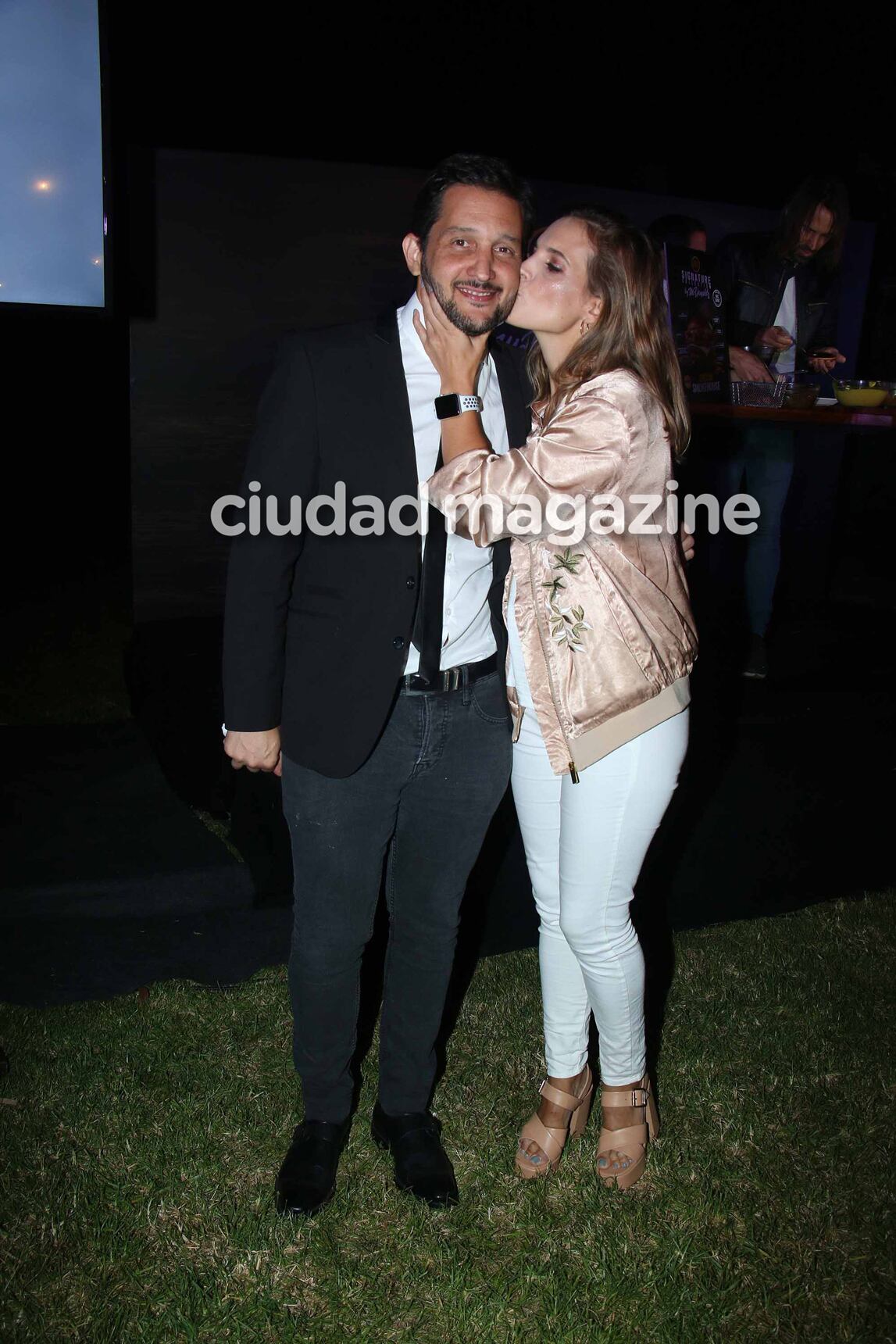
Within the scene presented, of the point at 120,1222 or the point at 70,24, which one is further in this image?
the point at 70,24

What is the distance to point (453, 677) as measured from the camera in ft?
5.98

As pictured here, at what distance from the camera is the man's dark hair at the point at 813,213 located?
3.60 metres

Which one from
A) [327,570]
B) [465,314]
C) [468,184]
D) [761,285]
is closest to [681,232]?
[761,285]

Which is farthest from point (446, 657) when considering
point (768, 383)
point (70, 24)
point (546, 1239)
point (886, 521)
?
point (886, 521)

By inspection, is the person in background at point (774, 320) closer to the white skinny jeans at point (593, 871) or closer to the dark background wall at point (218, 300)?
the dark background wall at point (218, 300)

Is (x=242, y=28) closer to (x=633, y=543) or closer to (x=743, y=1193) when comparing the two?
(x=633, y=543)

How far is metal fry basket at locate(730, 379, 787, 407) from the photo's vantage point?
338 centimetres

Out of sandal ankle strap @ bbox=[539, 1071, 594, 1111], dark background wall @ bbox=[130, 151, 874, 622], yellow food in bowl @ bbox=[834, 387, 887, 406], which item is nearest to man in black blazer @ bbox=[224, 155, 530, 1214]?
sandal ankle strap @ bbox=[539, 1071, 594, 1111]

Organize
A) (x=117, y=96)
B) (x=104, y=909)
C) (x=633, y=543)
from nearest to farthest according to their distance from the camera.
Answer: (x=633, y=543) → (x=104, y=909) → (x=117, y=96)

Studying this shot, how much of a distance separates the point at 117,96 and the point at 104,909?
332cm

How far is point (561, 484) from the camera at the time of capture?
1625mm

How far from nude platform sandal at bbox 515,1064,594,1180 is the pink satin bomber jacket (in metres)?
0.74

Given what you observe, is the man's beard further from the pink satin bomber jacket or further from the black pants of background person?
the black pants of background person

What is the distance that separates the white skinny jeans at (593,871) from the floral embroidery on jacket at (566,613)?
0.41 ft
